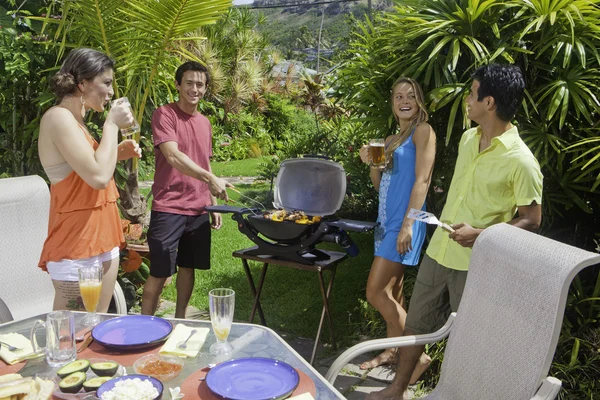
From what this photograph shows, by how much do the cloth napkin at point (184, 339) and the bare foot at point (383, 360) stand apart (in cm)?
182

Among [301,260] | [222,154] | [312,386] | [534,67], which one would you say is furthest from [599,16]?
[222,154]

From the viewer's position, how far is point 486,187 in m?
2.61

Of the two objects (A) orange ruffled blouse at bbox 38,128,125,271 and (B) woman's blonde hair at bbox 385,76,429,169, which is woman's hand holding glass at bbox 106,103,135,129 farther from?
(B) woman's blonde hair at bbox 385,76,429,169

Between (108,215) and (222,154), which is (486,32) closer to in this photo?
(108,215)

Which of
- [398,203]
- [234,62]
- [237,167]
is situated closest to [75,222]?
[398,203]

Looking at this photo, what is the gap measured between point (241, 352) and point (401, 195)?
1.60 m

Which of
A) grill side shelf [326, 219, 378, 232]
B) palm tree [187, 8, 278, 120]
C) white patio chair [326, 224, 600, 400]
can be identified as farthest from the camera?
palm tree [187, 8, 278, 120]

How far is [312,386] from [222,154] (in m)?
13.2

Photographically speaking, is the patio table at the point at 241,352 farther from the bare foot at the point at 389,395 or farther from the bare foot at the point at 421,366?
A: the bare foot at the point at 421,366

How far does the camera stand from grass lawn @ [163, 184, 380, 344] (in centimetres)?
447

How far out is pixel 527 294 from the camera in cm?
192

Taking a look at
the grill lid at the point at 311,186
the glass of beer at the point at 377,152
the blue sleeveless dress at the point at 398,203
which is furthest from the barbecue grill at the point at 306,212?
the glass of beer at the point at 377,152

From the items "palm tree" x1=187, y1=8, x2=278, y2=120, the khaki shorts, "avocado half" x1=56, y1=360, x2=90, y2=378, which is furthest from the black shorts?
"palm tree" x1=187, y1=8, x2=278, y2=120

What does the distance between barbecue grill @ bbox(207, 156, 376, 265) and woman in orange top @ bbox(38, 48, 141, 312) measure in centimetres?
97
